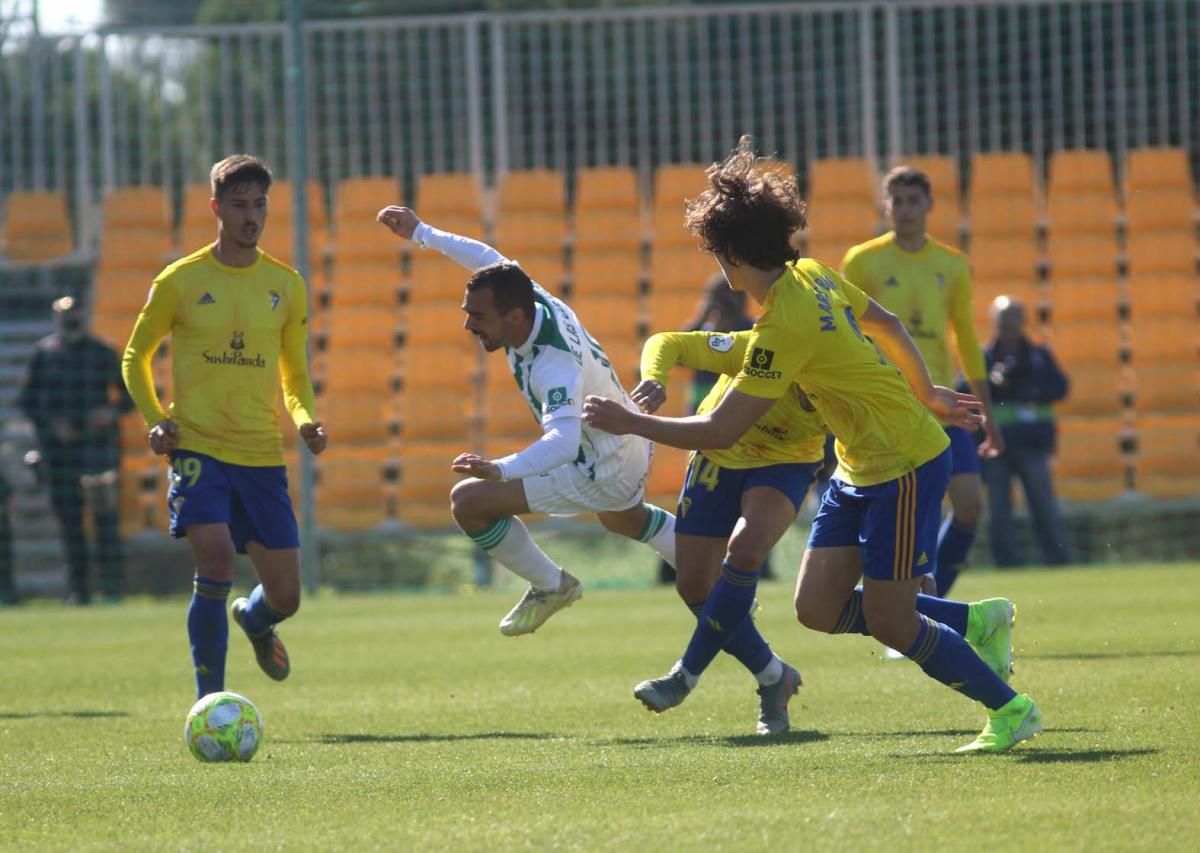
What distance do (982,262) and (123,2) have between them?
2103 centimetres

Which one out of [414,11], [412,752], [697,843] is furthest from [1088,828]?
[414,11]

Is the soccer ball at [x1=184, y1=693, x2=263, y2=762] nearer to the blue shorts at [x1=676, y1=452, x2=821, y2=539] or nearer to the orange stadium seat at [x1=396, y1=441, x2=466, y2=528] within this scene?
the blue shorts at [x1=676, y1=452, x2=821, y2=539]

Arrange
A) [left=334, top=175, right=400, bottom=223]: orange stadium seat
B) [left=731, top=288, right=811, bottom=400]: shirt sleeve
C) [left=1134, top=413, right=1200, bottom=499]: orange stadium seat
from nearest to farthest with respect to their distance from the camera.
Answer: [left=731, top=288, right=811, bottom=400]: shirt sleeve → [left=1134, top=413, right=1200, bottom=499]: orange stadium seat → [left=334, top=175, right=400, bottom=223]: orange stadium seat

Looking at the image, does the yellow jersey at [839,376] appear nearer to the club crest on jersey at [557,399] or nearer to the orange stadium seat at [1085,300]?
the club crest on jersey at [557,399]

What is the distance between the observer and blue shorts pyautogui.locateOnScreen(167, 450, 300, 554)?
7.62 metres

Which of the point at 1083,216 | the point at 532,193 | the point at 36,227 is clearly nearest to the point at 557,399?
the point at 532,193

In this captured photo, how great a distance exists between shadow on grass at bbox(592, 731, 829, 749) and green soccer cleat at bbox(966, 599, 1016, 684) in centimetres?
64

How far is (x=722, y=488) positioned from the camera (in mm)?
7023

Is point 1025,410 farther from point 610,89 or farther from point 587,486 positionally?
point 587,486

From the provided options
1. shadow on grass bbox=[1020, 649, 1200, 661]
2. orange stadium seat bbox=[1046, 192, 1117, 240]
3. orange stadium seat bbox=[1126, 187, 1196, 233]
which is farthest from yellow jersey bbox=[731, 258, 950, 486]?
orange stadium seat bbox=[1126, 187, 1196, 233]

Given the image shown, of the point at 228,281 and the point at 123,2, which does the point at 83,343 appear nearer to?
the point at 228,281

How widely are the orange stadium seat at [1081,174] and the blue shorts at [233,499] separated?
40.9 feet

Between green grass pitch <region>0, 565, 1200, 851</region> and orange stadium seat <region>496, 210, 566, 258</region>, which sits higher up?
orange stadium seat <region>496, 210, 566, 258</region>

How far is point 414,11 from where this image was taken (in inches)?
936
